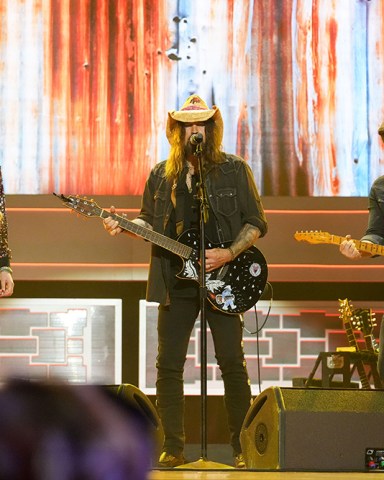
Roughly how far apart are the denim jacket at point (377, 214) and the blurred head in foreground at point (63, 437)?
3.63m

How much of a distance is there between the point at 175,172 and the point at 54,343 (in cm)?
207

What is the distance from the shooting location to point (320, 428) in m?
3.32

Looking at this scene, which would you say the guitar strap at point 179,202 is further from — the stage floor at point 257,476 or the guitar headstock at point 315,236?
the stage floor at point 257,476

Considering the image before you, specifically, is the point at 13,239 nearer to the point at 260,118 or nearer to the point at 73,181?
the point at 73,181

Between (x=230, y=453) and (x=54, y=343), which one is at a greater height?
(x=54, y=343)

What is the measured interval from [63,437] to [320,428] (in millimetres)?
2913

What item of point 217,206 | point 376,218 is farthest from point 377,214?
point 217,206

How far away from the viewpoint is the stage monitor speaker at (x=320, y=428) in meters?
3.28

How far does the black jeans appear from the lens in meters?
4.05

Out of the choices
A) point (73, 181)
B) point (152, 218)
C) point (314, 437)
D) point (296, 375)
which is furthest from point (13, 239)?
point (314, 437)

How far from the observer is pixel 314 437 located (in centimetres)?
330

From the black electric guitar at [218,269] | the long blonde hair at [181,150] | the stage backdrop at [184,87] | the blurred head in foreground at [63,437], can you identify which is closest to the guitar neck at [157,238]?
the black electric guitar at [218,269]

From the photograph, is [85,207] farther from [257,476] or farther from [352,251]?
[257,476]

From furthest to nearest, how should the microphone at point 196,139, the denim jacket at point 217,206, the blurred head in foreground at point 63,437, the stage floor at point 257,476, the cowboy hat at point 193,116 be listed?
1. the cowboy hat at point 193,116
2. the denim jacket at point 217,206
3. the microphone at point 196,139
4. the stage floor at point 257,476
5. the blurred head in foreground at point 63,437
